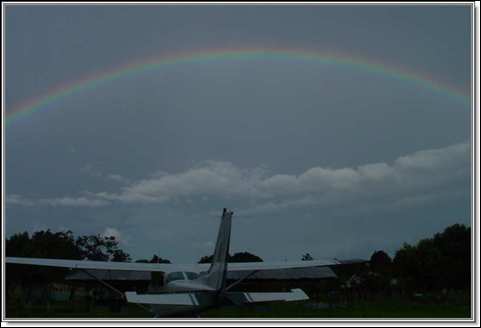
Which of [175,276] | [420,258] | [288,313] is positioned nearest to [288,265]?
[288,313]

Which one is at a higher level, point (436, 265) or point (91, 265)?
point (436, 265)

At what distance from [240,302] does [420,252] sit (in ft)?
84.3

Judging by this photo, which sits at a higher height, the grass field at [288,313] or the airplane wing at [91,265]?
the airplane wing at [91,265]

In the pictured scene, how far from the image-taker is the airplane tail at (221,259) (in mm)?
21188

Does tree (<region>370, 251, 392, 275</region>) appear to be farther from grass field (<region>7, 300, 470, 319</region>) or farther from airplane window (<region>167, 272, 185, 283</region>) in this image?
airplane window (<region>167, 272, 185, 283</region>)

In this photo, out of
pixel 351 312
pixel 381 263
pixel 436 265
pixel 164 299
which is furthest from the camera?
pixel 381 263

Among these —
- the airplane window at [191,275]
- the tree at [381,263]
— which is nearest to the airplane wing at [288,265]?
the airplane window at [191,275]

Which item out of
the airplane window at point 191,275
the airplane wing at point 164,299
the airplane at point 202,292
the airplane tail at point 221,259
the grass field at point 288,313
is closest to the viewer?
the airplane wing at point 164,299

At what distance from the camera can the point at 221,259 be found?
22.1 metres

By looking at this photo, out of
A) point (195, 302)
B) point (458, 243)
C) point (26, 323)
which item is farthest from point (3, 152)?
point (458, 243)

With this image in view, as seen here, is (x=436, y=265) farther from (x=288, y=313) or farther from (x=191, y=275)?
(x=191, y=275)

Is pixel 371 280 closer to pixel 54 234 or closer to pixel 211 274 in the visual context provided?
pixel 54 234

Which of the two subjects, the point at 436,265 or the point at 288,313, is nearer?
the point at 288,313

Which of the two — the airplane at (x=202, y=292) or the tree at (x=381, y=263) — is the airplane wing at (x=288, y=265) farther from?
the tree at (x=381, y=263)
